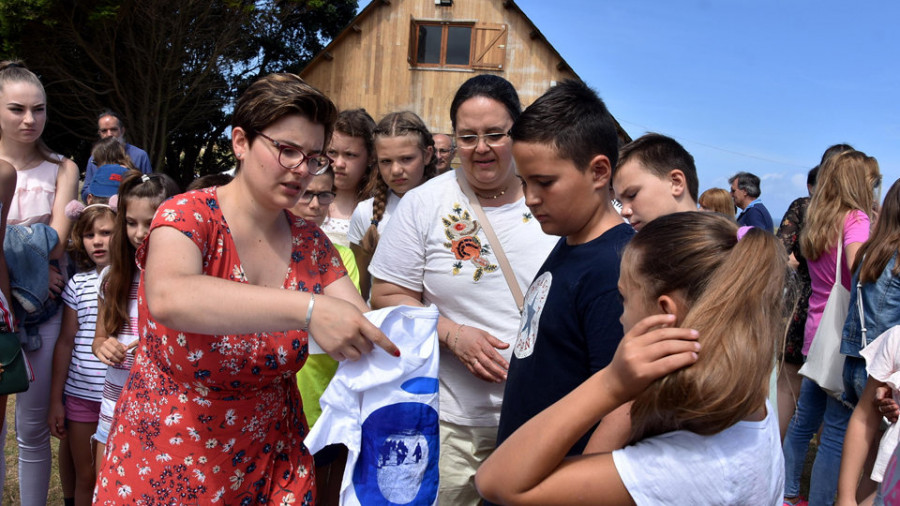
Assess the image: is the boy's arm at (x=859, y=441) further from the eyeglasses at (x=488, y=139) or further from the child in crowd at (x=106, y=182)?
the child in crowd at (x=106, y=182)

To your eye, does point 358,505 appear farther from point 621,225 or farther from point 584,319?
point 621,225

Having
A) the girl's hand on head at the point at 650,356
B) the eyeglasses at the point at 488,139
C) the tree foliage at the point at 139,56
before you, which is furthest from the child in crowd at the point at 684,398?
the tree foliage at the point at 139,56

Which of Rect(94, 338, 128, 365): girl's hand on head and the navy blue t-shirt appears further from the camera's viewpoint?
Rect(94, 338, 128, 365): girl's hand on head

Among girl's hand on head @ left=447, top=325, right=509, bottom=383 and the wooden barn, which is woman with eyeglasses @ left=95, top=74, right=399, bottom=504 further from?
the wooden barn

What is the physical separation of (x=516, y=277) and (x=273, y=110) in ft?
3.88

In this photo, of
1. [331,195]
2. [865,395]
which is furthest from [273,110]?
[865,395]

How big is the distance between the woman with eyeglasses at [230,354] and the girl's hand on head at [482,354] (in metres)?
0.72

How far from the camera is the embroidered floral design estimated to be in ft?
8.49

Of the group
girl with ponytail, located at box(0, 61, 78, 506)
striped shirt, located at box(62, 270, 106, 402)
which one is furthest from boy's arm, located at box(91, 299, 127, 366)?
girl with ponytail, located at box(0, 61, 78, 506)

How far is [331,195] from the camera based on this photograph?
3.52 metres

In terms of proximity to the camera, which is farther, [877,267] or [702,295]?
[877,267]

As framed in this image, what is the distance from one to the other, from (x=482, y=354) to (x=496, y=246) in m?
0.44

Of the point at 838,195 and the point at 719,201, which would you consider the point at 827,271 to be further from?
the point at 719,201

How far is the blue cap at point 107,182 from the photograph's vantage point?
4008 millimetres
